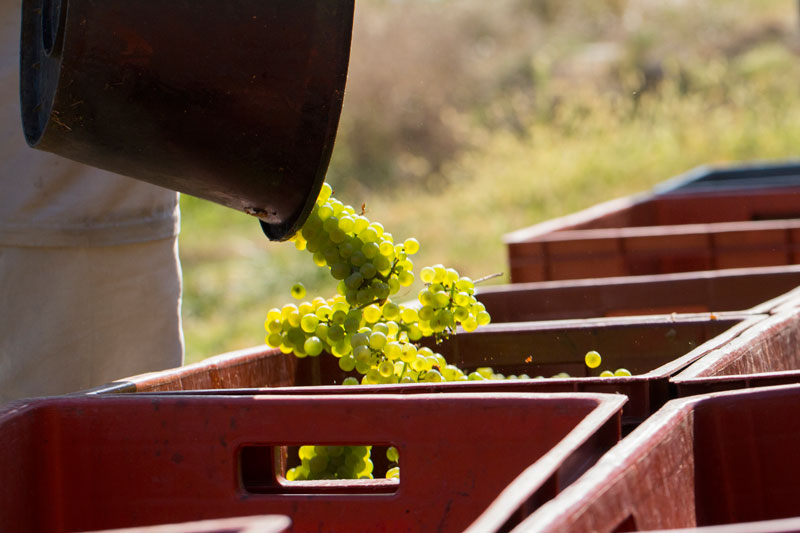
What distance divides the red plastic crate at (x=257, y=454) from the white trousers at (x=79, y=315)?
82cm

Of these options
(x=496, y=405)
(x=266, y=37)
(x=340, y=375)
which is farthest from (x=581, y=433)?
(x=340, y=375)

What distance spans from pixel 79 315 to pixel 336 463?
0.87 metres

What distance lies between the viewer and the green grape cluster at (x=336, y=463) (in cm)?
151

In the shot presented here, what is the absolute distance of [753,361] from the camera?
155cm

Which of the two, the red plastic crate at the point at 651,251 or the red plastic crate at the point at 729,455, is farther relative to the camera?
the red plastic crate at the point at 651,251

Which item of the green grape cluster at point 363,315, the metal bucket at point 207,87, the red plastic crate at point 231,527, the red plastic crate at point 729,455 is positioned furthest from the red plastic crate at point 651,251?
the red plastic crate at point 231,527

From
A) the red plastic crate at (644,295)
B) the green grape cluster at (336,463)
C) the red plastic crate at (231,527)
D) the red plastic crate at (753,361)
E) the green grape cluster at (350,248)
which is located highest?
the green grape cluster at (350,248)

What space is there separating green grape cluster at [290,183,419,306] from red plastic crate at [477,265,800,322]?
798mm

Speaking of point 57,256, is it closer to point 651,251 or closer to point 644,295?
point 644,295

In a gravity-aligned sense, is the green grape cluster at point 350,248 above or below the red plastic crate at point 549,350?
above

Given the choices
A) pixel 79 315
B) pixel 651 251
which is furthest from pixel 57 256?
pixel 651 251

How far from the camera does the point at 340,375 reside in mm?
1924

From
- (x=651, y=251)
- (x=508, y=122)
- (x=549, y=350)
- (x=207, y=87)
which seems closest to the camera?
(x=207, y=87)

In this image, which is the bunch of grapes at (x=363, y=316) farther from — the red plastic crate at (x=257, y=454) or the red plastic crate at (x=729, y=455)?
the red plastic crate at (x=729, y=455)
